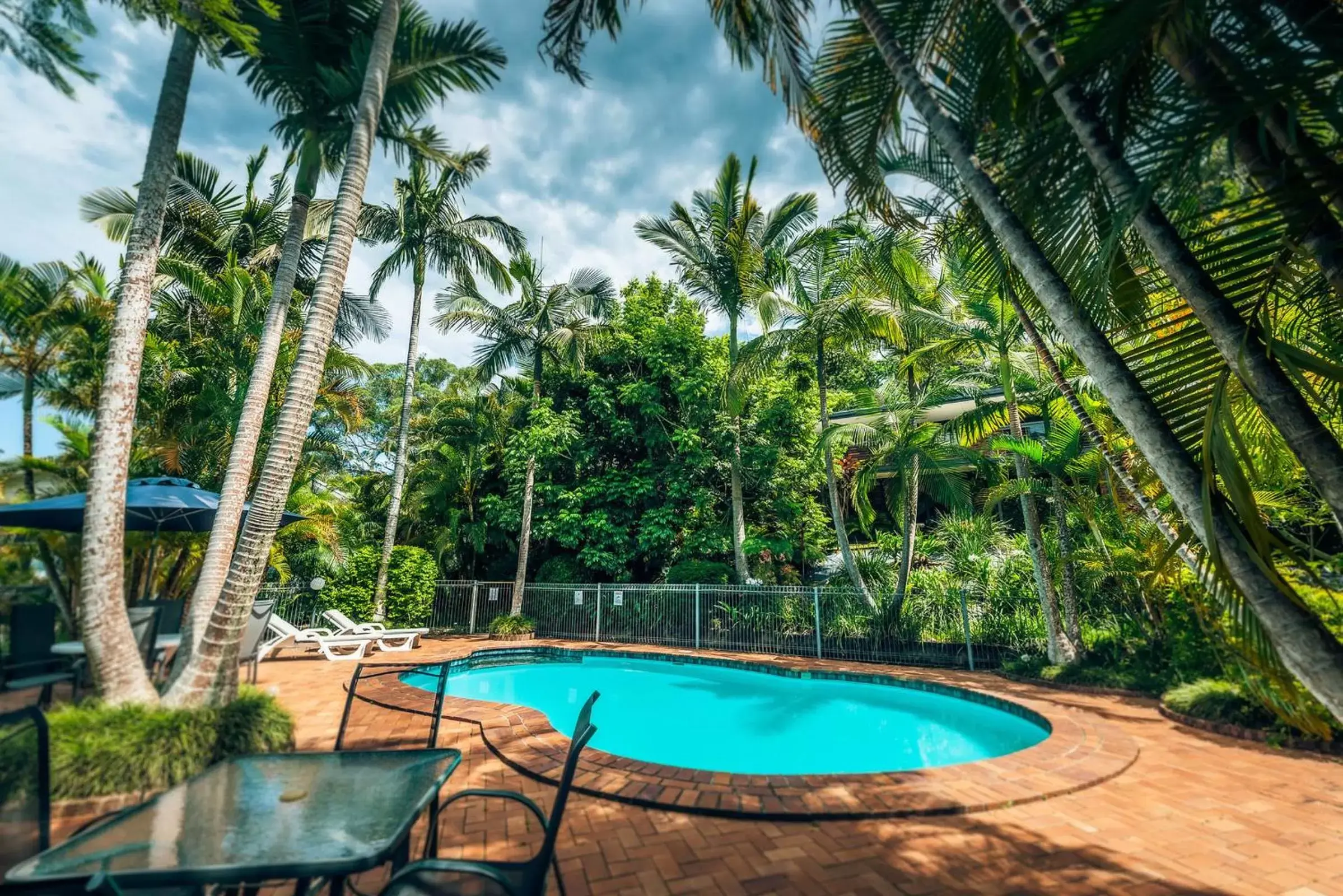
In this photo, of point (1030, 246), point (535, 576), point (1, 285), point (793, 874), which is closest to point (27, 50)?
point (1, 285)

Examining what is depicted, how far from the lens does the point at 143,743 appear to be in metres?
4.12

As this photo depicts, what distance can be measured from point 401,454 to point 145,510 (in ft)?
23.2

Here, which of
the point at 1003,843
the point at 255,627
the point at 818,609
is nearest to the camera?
the point at 1003,843

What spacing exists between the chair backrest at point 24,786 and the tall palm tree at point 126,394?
11.3ft

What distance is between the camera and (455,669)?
36.5ft

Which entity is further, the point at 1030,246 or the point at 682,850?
the point at 682,850

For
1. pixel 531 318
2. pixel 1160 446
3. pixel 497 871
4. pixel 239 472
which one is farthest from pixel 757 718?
pixel 531 318

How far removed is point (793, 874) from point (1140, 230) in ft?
11.7

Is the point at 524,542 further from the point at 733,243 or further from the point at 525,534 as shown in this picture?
the point at 733,243

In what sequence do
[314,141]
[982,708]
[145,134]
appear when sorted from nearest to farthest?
[145,134] → [314,141] → [982,708]

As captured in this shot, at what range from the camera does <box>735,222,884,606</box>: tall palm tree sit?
38.8ft

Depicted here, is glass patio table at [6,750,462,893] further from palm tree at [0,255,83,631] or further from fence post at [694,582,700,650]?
palm tree at [0,255,83,631]

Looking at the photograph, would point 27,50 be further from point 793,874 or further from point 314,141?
point 793,874

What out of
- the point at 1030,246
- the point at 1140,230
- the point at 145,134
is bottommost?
the point at 1140,230
